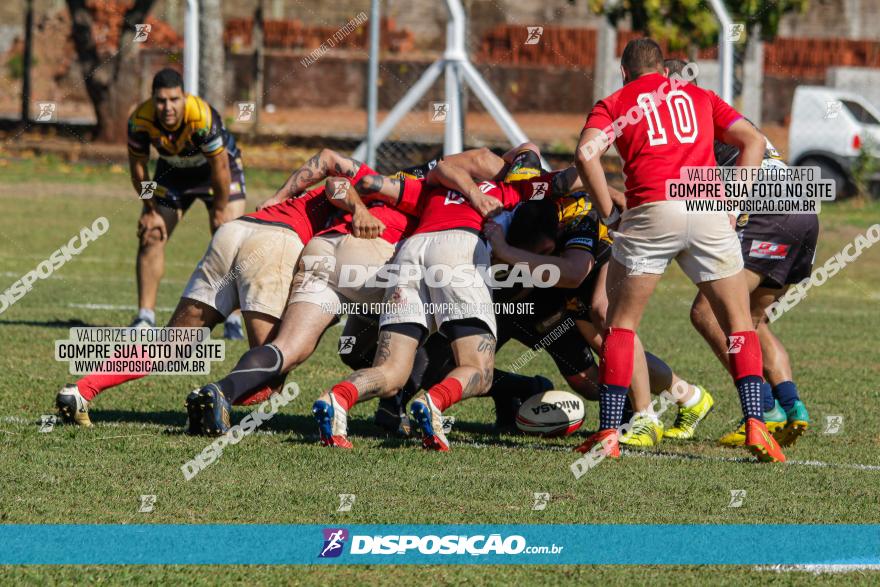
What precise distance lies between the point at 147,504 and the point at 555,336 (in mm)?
2937

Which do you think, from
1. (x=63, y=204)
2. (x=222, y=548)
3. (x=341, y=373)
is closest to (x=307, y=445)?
(x=222, y=548)

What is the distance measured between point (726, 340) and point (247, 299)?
102 inches

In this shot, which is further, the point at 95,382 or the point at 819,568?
the point at 95,382

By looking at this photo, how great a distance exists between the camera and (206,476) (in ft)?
20.6

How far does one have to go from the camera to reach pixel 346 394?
689 centimetres

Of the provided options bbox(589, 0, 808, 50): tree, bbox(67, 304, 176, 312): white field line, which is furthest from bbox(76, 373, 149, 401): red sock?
bbox(589, 0, 808, 50): tree

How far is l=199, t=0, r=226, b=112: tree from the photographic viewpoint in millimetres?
22344

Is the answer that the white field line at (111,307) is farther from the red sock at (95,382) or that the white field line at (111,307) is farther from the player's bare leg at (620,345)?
the player's bare leg at (620,345)

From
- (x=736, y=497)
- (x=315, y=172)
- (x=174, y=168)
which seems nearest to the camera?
(x=736, y=497)

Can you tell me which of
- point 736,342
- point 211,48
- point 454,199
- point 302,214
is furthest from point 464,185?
point 211,48

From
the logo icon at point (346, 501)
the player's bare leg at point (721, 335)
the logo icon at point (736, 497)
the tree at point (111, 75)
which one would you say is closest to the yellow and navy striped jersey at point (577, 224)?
the player's bare leg at point (721, 335)

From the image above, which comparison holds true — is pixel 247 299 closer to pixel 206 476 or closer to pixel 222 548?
pixel 206 476

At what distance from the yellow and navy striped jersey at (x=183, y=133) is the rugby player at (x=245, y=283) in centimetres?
304

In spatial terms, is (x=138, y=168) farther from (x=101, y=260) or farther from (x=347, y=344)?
(x=101, y=260)
